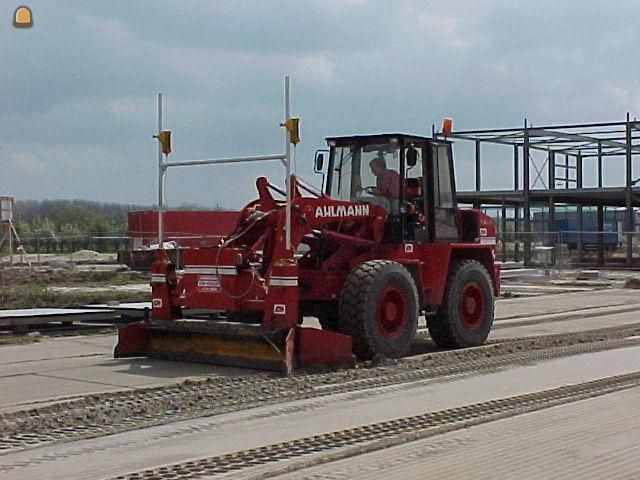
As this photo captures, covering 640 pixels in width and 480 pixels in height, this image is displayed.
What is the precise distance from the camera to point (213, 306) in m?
12.2

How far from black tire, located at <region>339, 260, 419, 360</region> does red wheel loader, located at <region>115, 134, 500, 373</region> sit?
0.01 metres

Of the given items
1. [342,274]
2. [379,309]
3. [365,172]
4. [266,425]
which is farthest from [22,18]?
[365,172]

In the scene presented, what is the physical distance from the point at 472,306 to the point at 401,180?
7.16 feet

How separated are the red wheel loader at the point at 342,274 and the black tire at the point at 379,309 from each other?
14 millimetres

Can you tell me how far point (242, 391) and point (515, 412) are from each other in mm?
2685

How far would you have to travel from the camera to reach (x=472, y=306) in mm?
14422

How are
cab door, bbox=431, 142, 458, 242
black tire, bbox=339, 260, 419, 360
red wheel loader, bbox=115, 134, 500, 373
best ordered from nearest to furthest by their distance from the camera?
red wheel loader, bbox=115, 134, 500, 373, black tire, bbox=339, 260, 419, 360, cab door, bbox=431, 142, 458, 242

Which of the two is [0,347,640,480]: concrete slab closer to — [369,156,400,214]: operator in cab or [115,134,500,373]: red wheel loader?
[115,134,500,373]: red wheel loader

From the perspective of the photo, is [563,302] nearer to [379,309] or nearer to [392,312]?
[392,312]

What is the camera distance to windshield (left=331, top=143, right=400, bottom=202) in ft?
44.8

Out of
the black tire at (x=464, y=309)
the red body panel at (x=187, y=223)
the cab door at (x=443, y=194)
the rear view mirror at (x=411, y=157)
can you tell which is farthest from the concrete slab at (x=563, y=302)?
the red body panel at (x=187, y=223)

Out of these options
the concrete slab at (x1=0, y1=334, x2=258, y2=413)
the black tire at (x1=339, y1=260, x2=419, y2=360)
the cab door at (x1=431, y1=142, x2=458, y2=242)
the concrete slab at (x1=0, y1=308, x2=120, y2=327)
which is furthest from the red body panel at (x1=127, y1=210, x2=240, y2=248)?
the black tire at (x1=339, y1=260, x2=419, y2=360)

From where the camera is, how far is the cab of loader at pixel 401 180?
534 inches

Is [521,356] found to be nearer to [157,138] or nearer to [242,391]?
[242,391]
